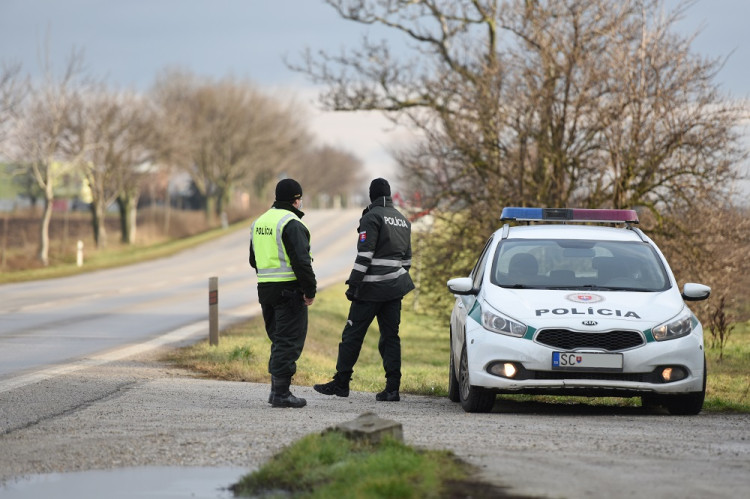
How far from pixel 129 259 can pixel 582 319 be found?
41.3 meters

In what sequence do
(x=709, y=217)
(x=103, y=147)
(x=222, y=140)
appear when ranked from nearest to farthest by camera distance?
(x=709, y=217)
(x=103, y=147)
(x=222, y=140)

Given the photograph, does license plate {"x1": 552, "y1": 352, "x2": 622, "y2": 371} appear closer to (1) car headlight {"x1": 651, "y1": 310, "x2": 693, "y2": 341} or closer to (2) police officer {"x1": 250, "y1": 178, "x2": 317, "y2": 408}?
(1) car headlight {"x1": 651, "y1": 310, "x2": 693, "y2": 341}

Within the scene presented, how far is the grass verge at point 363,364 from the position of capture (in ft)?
40.1

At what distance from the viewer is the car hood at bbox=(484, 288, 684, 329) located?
31.2ft

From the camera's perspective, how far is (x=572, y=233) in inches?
442

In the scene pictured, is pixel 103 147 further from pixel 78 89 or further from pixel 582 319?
pixel 582 319

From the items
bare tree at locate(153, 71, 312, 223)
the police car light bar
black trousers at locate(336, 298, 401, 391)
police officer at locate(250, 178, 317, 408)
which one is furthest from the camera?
bare tree at locate(153, 71, 312, 223)

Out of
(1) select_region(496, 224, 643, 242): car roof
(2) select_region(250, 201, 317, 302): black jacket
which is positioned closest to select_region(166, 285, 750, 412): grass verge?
(1) select_region(496, 224, 643, 242): car roof

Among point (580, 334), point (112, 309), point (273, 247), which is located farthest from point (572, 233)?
point (112, 309)

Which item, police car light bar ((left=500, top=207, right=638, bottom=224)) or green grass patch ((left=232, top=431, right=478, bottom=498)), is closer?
green grass patch ((left=232, top=431, right=478, bottom=498))

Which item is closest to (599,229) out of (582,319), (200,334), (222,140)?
(582,319)

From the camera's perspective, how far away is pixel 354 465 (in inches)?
234

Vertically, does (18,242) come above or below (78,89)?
below

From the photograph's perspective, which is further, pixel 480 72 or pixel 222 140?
pixel 222 140
